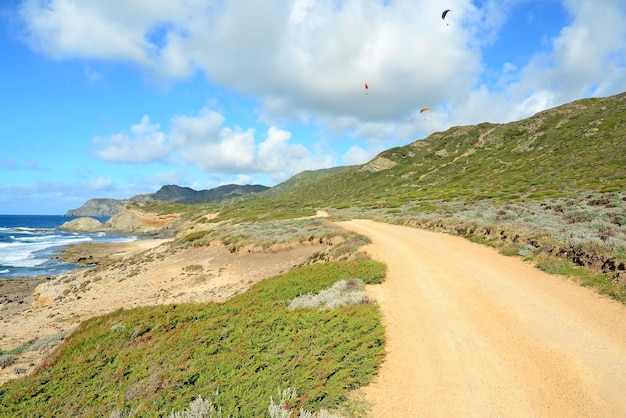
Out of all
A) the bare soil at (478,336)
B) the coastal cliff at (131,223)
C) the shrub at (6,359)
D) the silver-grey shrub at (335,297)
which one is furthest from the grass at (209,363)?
the coastal cliff at (131,223)

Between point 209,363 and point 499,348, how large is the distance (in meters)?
7.83

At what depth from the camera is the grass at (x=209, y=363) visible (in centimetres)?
704

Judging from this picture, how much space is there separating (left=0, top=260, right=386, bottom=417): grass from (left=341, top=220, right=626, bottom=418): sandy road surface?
0.99m

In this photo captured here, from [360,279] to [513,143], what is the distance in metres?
112

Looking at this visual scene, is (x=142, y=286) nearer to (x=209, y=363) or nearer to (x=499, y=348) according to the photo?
(x=209, y=363)

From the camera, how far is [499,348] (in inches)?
350

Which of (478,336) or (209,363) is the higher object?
(209,363)

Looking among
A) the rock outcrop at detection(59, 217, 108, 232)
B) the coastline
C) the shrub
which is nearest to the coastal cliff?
the rock outcrop at detection(59, 217, 108, 232)

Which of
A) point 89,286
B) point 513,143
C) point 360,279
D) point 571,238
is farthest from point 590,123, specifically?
point 89,286

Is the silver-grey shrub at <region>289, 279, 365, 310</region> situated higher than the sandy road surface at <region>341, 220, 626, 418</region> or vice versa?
the silver-grey shrub at <region>289, 279, 365, 310</region>

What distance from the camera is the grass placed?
23.1ft

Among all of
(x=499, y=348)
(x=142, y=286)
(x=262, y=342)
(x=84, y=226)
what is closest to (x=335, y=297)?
(x=262, y=342)

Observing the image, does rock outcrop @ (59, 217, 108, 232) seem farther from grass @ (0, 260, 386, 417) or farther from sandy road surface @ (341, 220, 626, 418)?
sandy road surface @ (341, 220, 626, 418)

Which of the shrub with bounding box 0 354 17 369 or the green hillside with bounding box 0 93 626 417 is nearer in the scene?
the green hillside with bounding box 0 93 626 417
